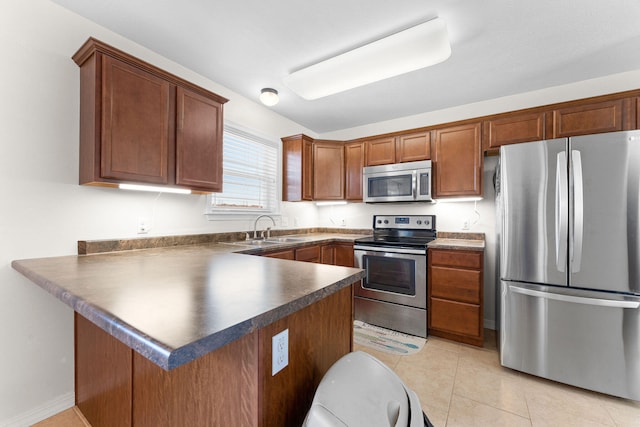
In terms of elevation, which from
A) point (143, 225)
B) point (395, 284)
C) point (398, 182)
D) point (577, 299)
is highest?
point (398, 182)

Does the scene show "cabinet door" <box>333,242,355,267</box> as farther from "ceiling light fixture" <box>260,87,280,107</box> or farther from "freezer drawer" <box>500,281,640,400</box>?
"ceiling light fixture" <box>260,87,280,107</box>

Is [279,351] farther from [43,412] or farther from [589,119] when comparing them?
[589,119]

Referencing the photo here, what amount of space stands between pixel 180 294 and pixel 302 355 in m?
0.49

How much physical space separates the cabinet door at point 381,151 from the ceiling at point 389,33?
0.69 meters

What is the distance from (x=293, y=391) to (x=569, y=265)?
2.17 metres

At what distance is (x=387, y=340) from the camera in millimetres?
2678

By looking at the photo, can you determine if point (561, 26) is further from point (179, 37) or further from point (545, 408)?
point (179, 37)

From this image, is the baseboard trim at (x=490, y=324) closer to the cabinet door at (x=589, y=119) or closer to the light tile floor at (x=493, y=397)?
the light tile floor at (x=493, y=397)

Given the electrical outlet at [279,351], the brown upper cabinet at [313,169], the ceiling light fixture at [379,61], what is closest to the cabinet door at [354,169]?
the brown upper cabinet at [313,169]

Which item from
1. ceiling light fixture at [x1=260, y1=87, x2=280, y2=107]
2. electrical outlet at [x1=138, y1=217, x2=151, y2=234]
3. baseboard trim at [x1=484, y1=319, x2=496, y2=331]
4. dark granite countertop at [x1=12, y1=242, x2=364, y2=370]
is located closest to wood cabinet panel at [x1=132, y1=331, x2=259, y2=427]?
dark granite countertop at [x1=12, y1=242, x2=364, y2=370]

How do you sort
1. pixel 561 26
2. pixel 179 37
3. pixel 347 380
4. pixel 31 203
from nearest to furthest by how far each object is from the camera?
pixel 347 380 → pixel 31 203 → pixel 561 26 → pixel 179 37

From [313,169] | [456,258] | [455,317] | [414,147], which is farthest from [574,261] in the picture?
[313,169]

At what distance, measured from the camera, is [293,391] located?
0.92 metres

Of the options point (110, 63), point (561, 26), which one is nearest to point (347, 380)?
point (110, 63)
